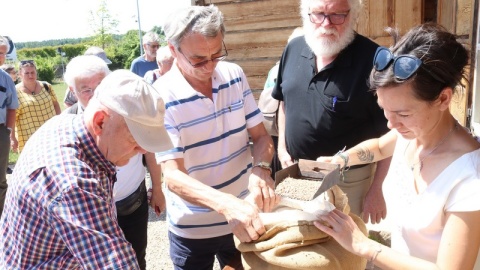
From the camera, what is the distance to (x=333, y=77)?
7.83 ft

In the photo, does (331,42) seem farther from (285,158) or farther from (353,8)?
(285,158)

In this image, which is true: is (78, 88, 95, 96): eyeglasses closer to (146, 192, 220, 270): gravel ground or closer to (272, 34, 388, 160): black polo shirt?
(272, 34, 388, 160): black polo shirt

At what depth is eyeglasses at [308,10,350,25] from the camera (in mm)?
2389

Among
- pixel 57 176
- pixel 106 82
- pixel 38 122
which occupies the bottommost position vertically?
pixel 38 122

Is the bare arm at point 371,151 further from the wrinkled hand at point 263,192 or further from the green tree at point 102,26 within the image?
the green tree at point 102,26

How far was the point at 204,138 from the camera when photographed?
211cm

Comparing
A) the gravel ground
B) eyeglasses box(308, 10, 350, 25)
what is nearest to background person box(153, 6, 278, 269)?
eyeglasses box(308, 10, 350, 25)

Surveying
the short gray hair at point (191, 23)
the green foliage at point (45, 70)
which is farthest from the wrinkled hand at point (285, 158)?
the green foliage at point (45, 70)

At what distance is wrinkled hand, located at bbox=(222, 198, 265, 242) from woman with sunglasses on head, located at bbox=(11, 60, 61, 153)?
529 cm

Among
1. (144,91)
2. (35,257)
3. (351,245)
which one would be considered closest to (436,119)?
(351,245)

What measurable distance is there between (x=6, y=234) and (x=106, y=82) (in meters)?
0.55

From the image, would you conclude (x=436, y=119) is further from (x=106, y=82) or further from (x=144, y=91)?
(x=106, y=82)

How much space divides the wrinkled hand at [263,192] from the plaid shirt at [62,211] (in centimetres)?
56

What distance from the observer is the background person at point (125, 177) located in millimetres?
2490
